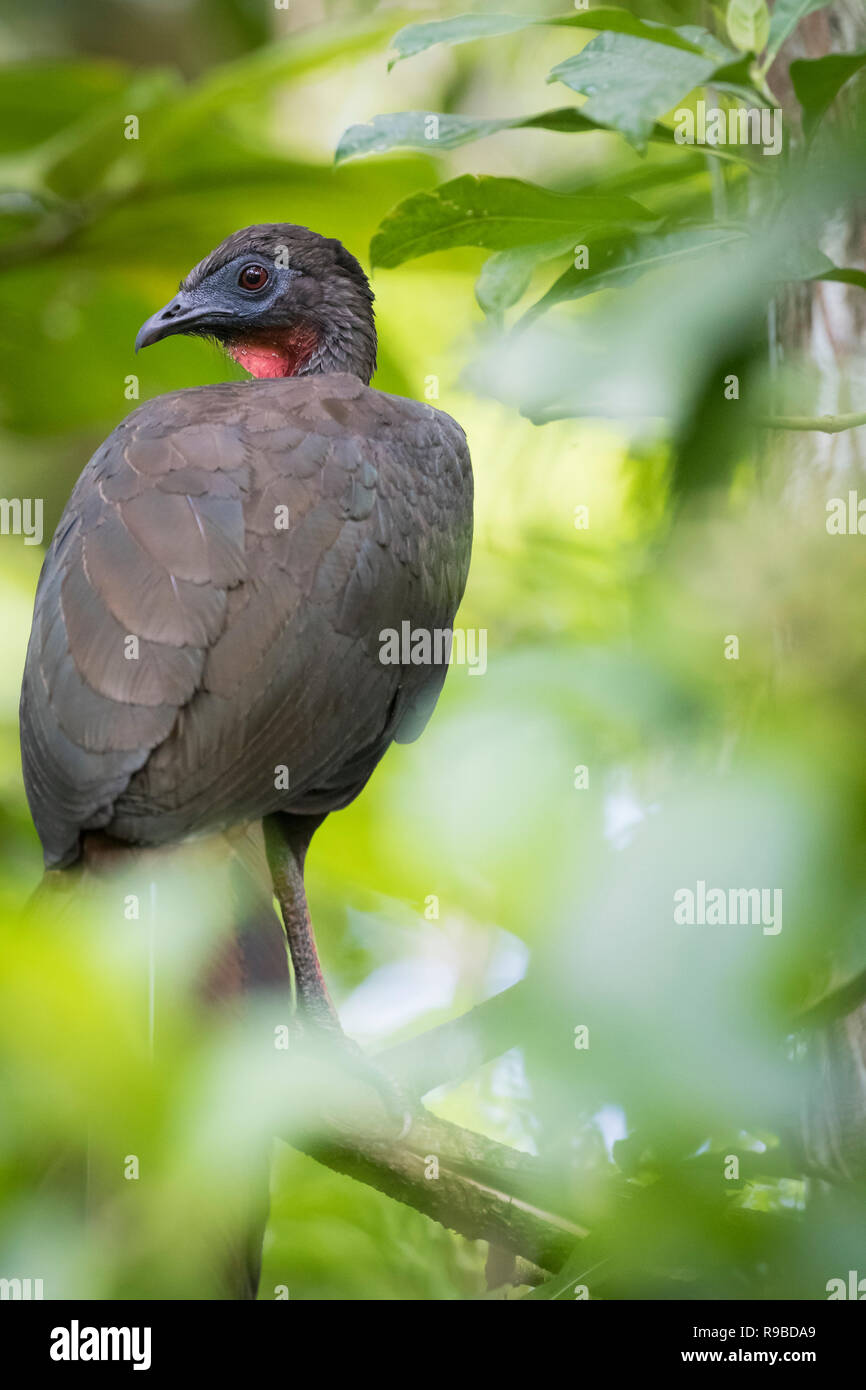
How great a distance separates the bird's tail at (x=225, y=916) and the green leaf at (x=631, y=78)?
1.01 metres

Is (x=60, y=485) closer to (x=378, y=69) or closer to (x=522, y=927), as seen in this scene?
(x=378, y=69)

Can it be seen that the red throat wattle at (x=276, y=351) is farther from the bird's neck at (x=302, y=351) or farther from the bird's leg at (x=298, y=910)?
the bird's leg at (x=298, y=910)

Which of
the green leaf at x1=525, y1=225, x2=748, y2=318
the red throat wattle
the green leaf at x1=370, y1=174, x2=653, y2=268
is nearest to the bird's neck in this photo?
the red throat wattle

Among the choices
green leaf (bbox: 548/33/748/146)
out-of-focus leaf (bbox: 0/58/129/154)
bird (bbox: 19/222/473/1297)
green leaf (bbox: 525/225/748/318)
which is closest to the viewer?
green leaf (bbox: 548/33/748/146)

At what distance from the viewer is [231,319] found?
8.48 feet

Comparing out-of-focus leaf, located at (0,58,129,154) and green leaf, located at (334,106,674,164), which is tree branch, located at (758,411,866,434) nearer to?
green leaf, located at (334,106,674,164)

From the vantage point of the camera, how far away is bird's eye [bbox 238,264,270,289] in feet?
8.51

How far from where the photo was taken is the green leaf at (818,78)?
161 centimetres

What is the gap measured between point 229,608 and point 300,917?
0.69 meters

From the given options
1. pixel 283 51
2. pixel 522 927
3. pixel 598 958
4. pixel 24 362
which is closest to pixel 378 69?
pixel 283 51

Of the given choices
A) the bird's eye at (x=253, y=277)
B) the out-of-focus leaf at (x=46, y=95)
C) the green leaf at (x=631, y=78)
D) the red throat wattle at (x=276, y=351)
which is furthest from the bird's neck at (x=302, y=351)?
the green leaf at (x=631, y=78)

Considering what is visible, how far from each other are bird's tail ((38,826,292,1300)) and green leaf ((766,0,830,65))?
1356mm

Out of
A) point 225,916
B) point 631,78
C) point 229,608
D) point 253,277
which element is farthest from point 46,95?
point 225,916

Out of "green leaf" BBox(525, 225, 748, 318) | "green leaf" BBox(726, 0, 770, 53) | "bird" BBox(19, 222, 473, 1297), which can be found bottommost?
"bird" BBox(19, 222, 473, 1297)
